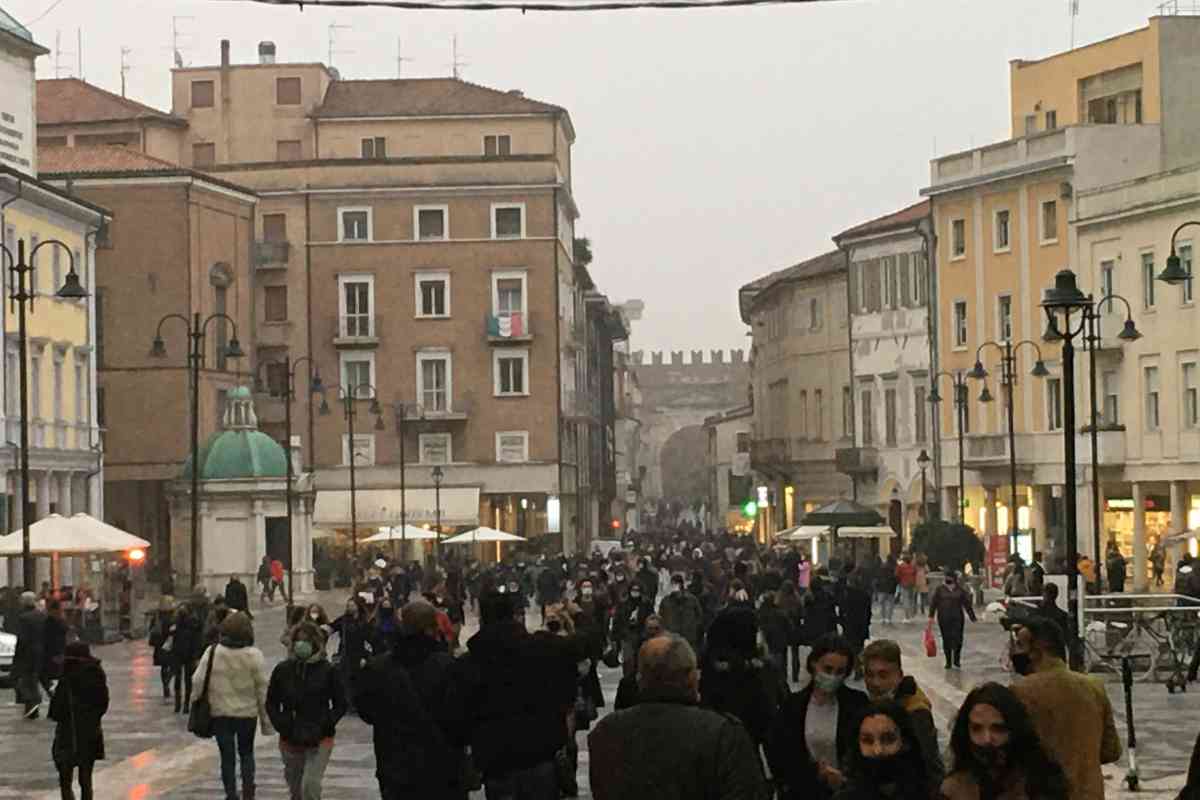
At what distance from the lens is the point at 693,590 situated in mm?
39344

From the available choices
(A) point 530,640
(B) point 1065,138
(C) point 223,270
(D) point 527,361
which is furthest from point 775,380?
(A) point 530,640

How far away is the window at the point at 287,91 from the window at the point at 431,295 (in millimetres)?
8282

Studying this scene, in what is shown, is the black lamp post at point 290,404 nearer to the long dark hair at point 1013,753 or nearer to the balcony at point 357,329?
the balcony at point 357,329

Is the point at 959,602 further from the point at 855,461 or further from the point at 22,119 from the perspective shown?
the point at 855,461

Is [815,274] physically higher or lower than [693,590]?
higher

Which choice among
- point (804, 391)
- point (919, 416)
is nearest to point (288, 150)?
point (804, 391)

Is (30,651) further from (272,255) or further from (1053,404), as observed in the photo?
(272,255)

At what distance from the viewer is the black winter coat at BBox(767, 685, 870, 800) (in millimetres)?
11703

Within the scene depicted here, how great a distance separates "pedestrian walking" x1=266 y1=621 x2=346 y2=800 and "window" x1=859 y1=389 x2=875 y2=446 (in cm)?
7520

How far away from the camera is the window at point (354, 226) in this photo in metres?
95.4

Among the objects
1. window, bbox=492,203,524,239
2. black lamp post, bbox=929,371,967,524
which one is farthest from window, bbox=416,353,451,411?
black lamp post, bbox=929,371,967,524

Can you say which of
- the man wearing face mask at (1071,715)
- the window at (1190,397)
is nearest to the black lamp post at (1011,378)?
the window at (1190,397)

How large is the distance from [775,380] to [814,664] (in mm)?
98926

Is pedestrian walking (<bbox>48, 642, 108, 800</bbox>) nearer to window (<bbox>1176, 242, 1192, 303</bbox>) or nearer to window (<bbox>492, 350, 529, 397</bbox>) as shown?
window (<bbox>1176, 242, 1192, 303</bbox>)
